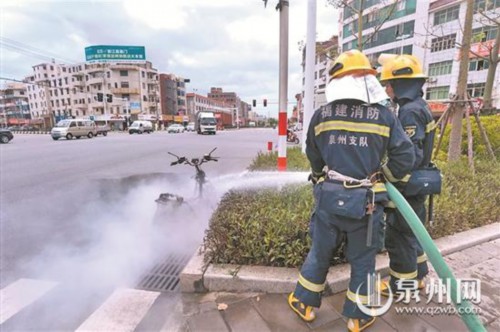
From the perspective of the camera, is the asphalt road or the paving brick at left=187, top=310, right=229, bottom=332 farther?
the asphalt road

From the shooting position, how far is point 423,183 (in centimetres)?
199

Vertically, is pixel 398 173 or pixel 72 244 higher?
pixel 398 173

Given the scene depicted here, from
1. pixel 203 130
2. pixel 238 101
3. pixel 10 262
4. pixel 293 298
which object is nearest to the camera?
pixel 293 298

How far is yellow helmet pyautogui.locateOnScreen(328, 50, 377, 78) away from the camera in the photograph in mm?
1674

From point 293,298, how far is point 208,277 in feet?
2.42

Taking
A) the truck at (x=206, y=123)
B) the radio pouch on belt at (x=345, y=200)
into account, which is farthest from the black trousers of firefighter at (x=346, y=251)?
the truck at (x=206, y=123)

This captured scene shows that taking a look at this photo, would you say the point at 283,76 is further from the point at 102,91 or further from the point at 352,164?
the point at 102,91

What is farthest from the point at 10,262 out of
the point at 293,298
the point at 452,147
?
the point at 452,147

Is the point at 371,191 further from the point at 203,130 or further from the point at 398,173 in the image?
the point at 203,130

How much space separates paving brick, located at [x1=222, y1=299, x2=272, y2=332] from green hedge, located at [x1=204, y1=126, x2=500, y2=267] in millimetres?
415

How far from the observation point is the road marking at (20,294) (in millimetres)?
2388

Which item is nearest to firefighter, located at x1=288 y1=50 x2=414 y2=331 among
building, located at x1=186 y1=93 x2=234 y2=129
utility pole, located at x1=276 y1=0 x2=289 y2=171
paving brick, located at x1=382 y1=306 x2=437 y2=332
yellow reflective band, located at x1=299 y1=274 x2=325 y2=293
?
yellow reflective band, located at x1=299 y1=274 x2=325 y2=293

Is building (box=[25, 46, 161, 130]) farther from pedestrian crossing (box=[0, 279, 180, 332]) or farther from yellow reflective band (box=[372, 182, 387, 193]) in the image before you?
yellow reflective band (box=[372, 182, 387, 193])

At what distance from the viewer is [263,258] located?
2521 mm
